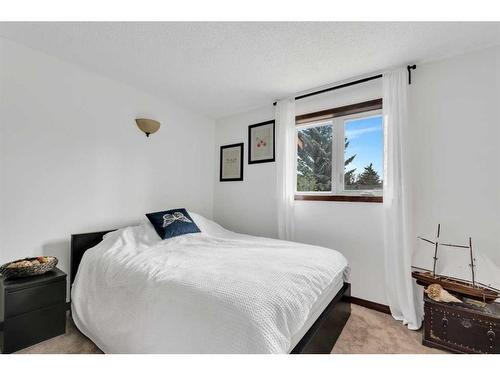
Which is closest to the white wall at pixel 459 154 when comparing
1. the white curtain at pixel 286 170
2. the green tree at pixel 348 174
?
the green tree at pixel 348 174

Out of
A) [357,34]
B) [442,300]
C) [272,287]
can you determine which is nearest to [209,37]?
[357,34]

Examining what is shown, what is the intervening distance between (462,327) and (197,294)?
186 cm

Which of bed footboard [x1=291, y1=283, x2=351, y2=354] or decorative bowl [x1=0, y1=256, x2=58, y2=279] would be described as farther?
decorative bowl [x1=0, y1=256, x2=58, y2=279]

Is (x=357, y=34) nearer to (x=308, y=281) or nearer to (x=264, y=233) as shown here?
(x=308, y=281)

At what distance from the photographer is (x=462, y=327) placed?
1626 millimetres

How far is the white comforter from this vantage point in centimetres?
108

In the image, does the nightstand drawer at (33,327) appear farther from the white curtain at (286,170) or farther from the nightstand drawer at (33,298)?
the white curtain at (286,170)

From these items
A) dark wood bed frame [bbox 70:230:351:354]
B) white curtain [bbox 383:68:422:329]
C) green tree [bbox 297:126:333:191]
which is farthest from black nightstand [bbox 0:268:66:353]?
white curtain [bbox 383:68:422:329]

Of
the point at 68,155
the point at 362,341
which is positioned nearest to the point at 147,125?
the point at 68,155

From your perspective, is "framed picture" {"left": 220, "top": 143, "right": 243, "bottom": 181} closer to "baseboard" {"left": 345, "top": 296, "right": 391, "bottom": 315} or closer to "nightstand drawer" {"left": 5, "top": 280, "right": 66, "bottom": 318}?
"baseboard" {"left": 345, "top": 296, "right": 391, "bottom": 315}

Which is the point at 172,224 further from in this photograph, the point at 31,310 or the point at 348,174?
the point at 348,174

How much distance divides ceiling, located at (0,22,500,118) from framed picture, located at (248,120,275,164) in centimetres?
69
